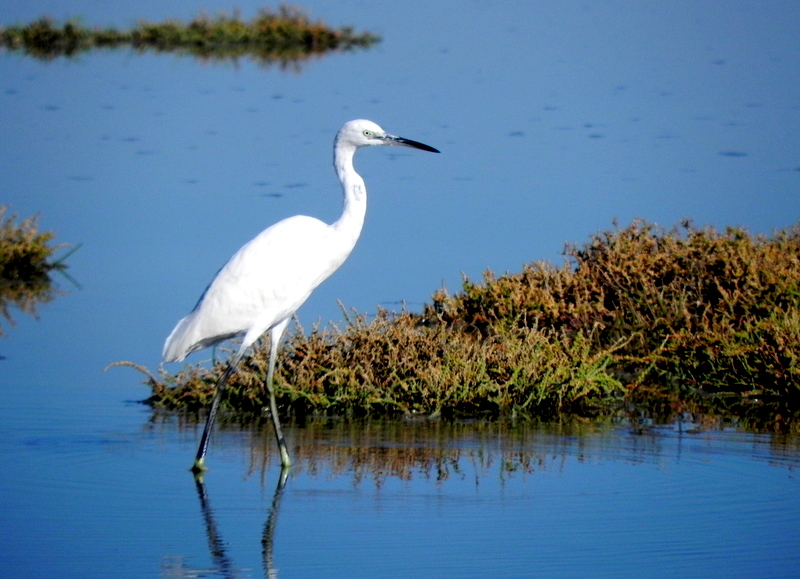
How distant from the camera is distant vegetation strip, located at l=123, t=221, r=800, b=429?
350 inches

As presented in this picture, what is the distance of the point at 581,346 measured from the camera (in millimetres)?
9125

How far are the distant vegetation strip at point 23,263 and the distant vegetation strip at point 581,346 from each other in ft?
12.5

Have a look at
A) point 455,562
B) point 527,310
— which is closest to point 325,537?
point 455,562

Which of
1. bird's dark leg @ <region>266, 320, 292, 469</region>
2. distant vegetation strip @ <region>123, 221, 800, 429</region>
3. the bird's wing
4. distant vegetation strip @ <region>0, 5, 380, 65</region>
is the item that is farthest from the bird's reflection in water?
distant vegetation strip @ <region>0, 5, 380, 65</region>

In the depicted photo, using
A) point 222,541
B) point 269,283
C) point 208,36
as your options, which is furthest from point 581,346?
point 208,36

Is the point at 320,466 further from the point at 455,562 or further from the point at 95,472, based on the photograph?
the point at 455,562

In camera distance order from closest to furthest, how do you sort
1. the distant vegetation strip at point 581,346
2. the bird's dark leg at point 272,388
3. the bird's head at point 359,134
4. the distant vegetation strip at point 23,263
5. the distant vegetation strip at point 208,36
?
the bird's dark leg at point 272,388
the bird's head at point 359,134
the distant vegetation strip at point 581,346
the distant vegetation strip at point 23,263
the distant vegetation strip at point 208,36

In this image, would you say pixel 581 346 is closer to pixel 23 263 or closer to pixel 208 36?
pixel 23 263

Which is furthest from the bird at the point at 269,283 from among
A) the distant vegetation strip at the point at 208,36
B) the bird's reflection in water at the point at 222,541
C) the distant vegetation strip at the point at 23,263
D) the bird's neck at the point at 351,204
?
the distant vegetation strip at the point at 208,36

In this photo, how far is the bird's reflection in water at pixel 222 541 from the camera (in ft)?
19.2

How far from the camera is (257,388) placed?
9000 mm

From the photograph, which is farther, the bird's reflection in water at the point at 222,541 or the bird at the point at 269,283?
the bird at the point at 269,283

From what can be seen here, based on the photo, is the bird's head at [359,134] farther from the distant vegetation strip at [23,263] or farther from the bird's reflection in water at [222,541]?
the distant vegetation strip at [23,263]

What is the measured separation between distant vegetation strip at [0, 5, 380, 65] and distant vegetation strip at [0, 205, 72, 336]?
21.0 m
